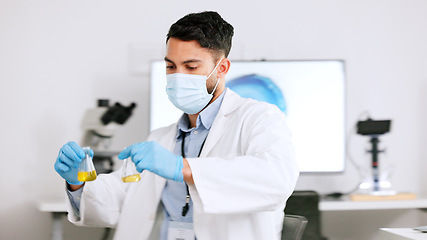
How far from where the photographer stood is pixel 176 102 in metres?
1.66

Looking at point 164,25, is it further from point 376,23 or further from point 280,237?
point 280,237

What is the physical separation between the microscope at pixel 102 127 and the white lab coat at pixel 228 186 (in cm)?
112

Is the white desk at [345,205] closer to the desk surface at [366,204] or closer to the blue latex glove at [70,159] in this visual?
the desk surface at [366,204]

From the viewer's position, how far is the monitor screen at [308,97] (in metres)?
2.94

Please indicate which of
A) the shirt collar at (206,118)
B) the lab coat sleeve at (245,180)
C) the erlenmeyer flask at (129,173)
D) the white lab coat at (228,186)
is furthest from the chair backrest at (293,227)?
the erlenmeyer flask at (129,173)

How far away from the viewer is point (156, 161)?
1.27 metres

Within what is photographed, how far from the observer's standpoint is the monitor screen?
9.65ft

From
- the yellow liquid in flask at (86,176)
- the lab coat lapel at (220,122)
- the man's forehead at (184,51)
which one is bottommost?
the yellow liquid in flask at (86,176)

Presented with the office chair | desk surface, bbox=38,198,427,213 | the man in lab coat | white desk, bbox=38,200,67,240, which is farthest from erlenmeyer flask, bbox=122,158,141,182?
desk surface, bbox=38,198,427,213

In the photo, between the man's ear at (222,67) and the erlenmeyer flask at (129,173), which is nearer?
the erlenmeyer flask at (129,173)

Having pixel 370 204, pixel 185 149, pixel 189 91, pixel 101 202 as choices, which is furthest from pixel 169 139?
pixel 370 204

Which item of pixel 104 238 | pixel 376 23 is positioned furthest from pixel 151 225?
pixel 376 23

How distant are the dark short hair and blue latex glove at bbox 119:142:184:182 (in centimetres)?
41

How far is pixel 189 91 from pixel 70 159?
0.43 meters
